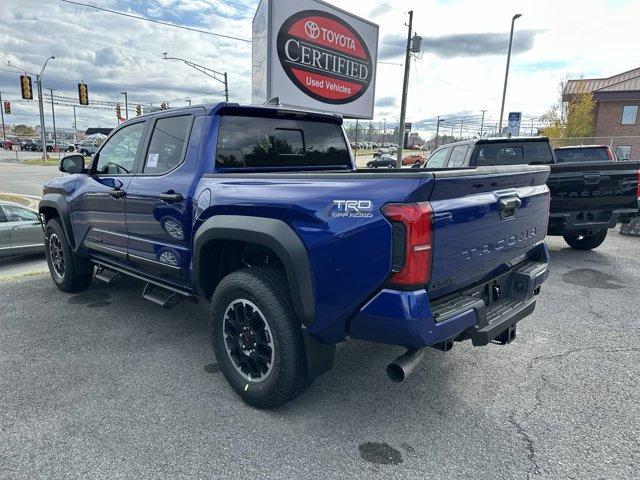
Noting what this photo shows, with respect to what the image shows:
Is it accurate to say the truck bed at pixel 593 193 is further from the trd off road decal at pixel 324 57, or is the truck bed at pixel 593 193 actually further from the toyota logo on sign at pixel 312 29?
the toyota logo on sign at pixel 312 29

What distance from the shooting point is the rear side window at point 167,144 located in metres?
3.51

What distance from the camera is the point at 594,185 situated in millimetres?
6430

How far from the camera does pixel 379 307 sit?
226 cm

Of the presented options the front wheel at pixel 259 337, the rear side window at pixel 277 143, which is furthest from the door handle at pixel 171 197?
the front wheel at pixel 259 337

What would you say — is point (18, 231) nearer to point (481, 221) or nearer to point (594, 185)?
point (481, 221)

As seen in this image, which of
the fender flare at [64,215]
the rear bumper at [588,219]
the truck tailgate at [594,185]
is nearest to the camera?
the fender flare at [64,215]

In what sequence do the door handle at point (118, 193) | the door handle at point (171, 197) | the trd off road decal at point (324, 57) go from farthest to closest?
1. the trd off road decal at point (324, 57)
2. the door handle at point (118, 193)
3. the door handle at point (171, 197)

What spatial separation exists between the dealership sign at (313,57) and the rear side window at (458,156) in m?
5.08

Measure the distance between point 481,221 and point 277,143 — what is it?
1.88m

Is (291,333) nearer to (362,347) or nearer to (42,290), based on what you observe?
(362,347)

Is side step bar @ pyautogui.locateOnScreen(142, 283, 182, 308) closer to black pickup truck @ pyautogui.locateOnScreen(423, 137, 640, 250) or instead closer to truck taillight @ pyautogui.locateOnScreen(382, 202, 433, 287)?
truck taillight @ pyautogui.locateOnScreen(382, 202, 433, 287)

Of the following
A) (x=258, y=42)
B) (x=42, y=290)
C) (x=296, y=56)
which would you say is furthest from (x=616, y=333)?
(x=258, y=42)

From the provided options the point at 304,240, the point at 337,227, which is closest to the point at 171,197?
the point at 304,240

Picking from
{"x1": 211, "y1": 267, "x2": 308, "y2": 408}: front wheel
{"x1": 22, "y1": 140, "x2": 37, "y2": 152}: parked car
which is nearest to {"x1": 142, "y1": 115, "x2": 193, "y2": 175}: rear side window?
{"x1": 211, "y1": 267, "x2": 308, "y2": 408}: front wheel
